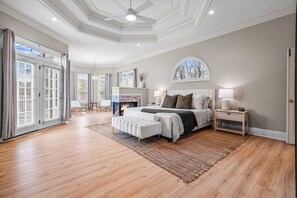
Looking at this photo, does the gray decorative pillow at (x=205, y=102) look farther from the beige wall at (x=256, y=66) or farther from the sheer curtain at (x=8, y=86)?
the sheer curtain at (x=8, y=86)

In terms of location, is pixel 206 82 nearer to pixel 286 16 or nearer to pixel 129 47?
pixel 286 16

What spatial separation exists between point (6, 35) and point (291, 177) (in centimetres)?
555

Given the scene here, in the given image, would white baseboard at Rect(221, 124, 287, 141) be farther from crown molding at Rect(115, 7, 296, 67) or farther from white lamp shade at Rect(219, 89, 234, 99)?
crown molding at Rect(115, 7, 296, 67)

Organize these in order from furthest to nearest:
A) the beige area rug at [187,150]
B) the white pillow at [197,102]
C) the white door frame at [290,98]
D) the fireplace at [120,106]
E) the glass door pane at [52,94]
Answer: the fireplace at [120,106] → the glass door pane at [52,94] → the white pillow at [197,102] → the white door frame at [290,98] → the beige area rug at [187,150]

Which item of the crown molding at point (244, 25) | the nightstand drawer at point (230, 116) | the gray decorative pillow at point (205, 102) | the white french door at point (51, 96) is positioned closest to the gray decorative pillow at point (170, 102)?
the gray decorative pillow at point (205, 102)

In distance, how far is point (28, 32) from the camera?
144 inches

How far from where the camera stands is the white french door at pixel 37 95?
3619 mm

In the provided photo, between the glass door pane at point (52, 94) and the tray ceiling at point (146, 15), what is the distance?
3.90 ft

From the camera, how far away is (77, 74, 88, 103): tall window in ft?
29.7

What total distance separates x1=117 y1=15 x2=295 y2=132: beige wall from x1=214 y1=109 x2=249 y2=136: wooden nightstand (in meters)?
0.32

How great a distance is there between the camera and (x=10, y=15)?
3221 millimetres

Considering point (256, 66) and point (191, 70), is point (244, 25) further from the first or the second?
point (191, 70)

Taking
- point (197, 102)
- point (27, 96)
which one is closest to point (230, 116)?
point (197, 102)

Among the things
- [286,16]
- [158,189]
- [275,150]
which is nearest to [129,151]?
[158,189]
